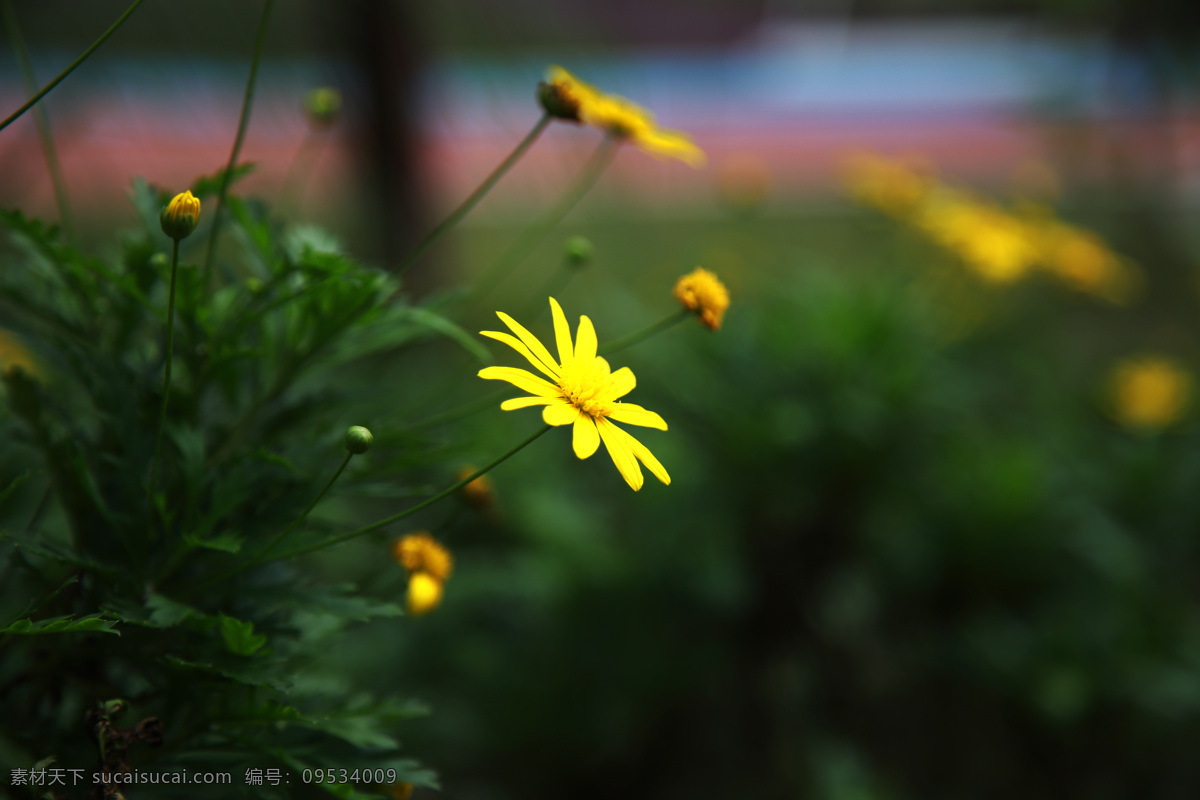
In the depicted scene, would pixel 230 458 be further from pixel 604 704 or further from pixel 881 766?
pixel 881 766

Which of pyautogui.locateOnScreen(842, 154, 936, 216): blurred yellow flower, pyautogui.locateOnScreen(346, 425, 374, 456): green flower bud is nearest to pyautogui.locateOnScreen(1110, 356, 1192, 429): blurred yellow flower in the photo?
pyautogui.locateOnScreen(842, 154, 936, 216): blurred yellow flower

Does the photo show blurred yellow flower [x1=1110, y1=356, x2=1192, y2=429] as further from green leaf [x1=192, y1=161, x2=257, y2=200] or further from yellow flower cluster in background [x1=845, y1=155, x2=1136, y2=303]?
green leaf [x1=192, y1=161, x2=257, y2=200]

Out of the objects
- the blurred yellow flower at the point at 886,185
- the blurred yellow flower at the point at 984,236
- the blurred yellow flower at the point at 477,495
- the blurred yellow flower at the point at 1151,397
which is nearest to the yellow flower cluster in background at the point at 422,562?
the blurred yellow flower at the point at 477,495

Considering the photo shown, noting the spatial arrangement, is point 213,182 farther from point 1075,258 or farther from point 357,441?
point 1075,258

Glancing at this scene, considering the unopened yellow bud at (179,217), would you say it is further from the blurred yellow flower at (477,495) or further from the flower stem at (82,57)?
the blurred yellow flower at (477,495)

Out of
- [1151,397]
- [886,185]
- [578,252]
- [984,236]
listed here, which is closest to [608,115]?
[578,252]

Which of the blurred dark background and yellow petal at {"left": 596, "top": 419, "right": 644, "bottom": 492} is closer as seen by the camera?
yellow petal at {"left": 596, "top": 419, "right": 644, "bottom": 492}
